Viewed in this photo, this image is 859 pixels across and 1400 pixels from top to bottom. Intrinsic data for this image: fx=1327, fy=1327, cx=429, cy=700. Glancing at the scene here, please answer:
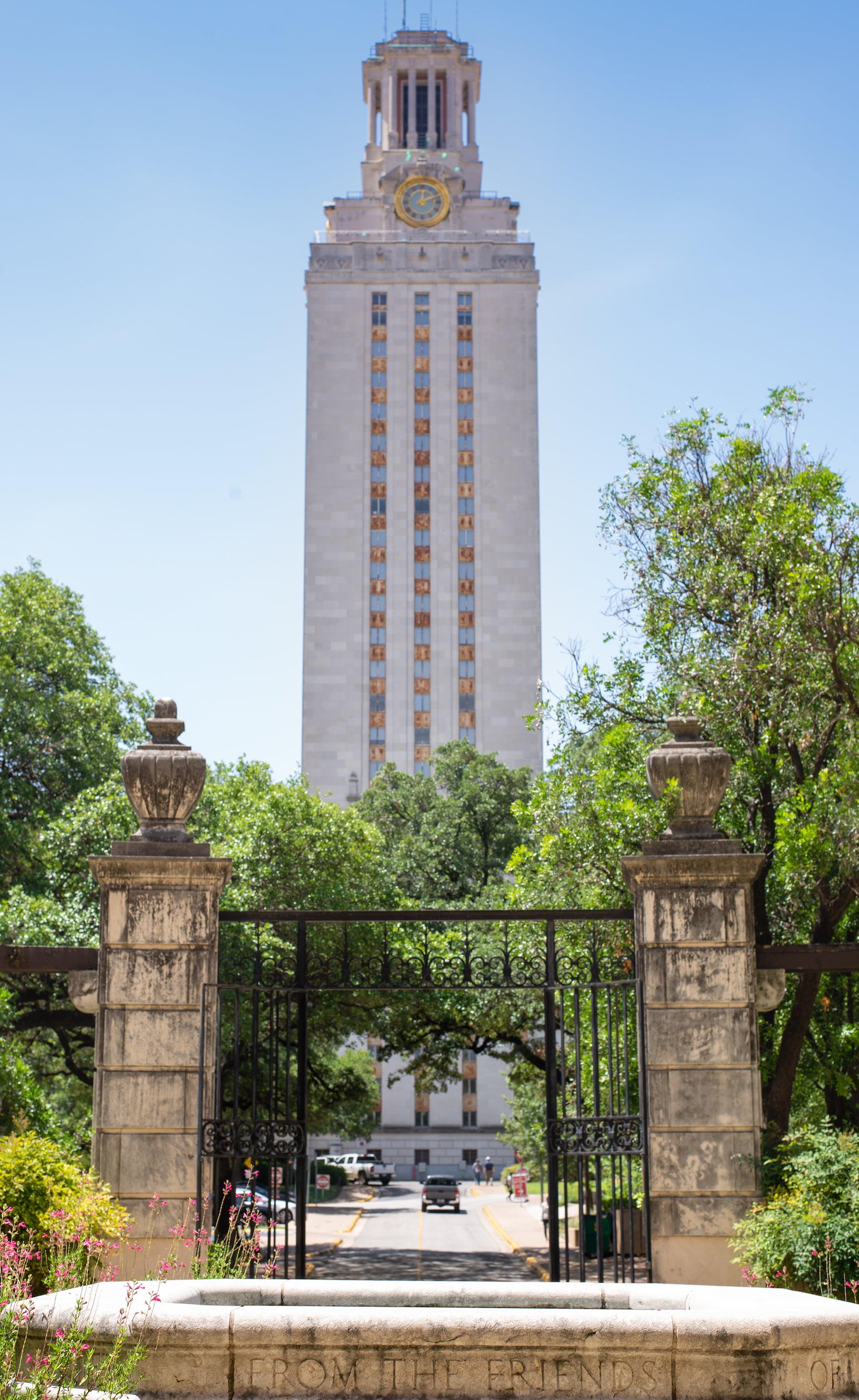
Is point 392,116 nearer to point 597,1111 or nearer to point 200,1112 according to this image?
point 200,1112

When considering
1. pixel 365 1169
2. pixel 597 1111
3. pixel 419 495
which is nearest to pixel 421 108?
pixel 419 495

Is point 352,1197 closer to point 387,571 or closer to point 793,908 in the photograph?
point 387,571

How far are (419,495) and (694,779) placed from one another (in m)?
67.1

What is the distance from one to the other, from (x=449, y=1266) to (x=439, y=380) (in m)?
59.4

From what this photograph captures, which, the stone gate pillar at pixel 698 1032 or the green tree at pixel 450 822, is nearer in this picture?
the stone gate pillar at pixel 698 1032

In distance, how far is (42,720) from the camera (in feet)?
82.4

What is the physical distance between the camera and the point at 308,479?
75188mm

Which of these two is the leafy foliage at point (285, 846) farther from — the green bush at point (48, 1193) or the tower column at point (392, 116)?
the tower column at point (392, 116)

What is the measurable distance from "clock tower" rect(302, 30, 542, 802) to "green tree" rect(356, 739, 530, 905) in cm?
1846

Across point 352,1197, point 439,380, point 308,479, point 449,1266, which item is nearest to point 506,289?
point 439,380

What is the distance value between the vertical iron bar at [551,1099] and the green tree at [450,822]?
78.1 feet

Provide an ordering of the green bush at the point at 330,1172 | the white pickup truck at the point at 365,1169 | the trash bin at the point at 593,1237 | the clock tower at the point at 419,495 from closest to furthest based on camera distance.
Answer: the trash bin at the point at 593,1237 → the green bush at the point at 330,1172 → the white pickup truck at the point at 365,1169 → the clock tower at the point at 419,495

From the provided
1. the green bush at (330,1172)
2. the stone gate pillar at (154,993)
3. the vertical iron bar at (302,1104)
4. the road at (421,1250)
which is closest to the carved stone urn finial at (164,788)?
the stone gate pillar at (154,993)

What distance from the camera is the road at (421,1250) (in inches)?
930
